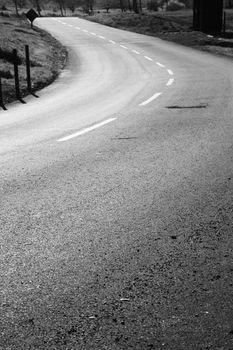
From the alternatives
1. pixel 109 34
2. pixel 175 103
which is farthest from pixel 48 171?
pixel 109 34

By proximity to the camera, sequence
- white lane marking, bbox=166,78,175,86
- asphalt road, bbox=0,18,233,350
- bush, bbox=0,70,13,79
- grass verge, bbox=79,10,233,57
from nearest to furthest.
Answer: asphalt road, bbox=0,18,233,350 < white lane marking, bbox=166,78,175,86 < bush, bbox=0,70,13,79 < grass verge, bbox=79,10,233,57

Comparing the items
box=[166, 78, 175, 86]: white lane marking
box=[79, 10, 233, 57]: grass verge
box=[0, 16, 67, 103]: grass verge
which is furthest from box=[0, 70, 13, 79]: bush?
box=[79, 10, 233, 57]: grass verge

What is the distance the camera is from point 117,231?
4285 mm

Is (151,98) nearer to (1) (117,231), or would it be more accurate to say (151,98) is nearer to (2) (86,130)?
(2) (86,130)

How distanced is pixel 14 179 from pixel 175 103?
7050 millimetres

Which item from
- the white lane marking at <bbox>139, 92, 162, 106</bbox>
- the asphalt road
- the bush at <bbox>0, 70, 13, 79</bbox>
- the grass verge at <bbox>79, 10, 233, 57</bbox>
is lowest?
the asphalt road

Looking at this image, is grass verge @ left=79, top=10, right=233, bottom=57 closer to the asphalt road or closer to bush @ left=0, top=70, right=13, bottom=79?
bush @ left=0, top=70, right=13, bottom=79

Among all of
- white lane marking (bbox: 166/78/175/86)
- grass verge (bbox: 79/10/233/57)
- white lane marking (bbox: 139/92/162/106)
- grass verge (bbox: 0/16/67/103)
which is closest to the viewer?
white lane marking (bbox: 139/92/162/106)

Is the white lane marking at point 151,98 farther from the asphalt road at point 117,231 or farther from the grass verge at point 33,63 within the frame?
the grass verge at point 33,63

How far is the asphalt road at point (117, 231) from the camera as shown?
287 centimetres

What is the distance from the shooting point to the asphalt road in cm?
287

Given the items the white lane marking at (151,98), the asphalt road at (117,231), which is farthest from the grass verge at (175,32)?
the asphalt road at (117,231)

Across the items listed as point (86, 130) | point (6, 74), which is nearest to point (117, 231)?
point (86, 130)

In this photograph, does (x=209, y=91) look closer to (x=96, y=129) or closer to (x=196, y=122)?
(x=196, y=122)
